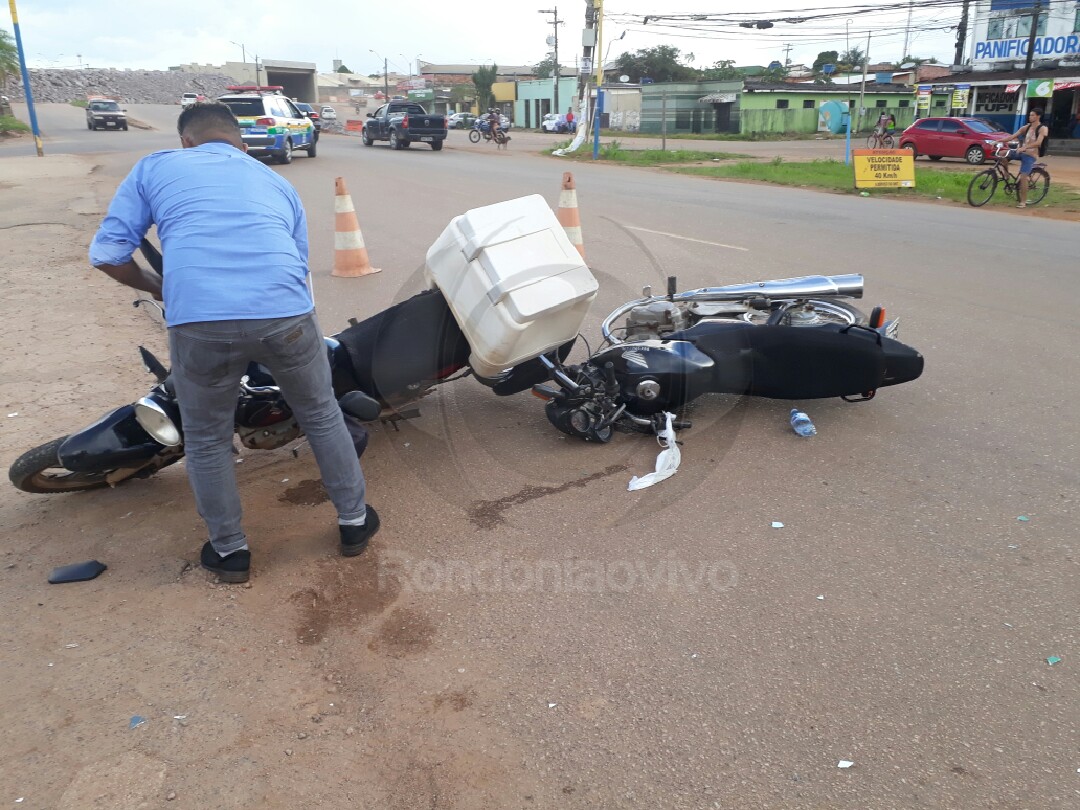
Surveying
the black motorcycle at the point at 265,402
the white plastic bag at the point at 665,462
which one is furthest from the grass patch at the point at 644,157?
the black motorcycle at the point at 265,402

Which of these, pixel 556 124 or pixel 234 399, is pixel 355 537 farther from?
pixel 556 124

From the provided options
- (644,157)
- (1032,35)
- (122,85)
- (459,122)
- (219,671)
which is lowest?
(219,671)

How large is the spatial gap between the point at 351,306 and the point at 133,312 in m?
1.97

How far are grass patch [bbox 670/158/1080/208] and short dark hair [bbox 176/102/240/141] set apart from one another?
52.9 feet

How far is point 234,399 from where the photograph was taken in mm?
3125

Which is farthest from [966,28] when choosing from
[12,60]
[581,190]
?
[12,60]

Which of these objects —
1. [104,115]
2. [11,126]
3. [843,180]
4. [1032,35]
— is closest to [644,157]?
A: [843,180]

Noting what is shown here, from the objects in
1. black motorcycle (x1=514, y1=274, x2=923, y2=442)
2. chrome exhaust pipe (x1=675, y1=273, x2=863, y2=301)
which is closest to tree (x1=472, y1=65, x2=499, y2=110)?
chrome exhaust pipe (x1=675, y1=273, x2=863, y2=301)

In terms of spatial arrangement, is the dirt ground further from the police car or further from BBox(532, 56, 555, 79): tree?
BBox(532, 56, 555, 79): tree

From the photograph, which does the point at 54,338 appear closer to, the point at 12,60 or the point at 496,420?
the point at 496,420

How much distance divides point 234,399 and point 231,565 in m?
0.66

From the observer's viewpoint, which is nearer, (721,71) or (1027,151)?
(1027,151)

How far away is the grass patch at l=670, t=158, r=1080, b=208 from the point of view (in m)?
16.8

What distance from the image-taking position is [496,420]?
16.1ft
